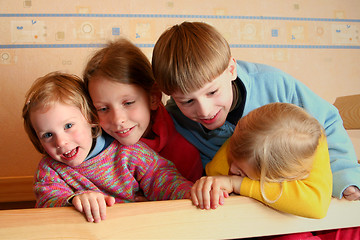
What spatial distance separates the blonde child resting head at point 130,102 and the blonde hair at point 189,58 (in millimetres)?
97

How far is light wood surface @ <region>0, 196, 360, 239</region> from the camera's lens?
1.75ft

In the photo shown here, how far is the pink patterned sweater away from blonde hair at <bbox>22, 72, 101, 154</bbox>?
0.08 m

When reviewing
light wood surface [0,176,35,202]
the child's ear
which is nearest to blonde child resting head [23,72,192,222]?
the child's ear

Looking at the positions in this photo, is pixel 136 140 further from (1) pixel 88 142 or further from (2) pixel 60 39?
(2) pixel 60 39

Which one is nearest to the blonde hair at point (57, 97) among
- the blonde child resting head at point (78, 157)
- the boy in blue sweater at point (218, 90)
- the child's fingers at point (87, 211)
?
the blonde child resting head at point (78, 157)

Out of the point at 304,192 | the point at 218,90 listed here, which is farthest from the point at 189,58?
the point at 304,192

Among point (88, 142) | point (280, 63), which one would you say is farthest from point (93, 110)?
point (280, 63)

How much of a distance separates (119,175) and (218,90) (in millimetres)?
367

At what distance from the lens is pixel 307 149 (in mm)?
662

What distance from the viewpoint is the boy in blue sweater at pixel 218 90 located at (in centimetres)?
75

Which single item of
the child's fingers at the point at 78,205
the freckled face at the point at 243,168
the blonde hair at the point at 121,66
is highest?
the blonde hair at the point at 121,66

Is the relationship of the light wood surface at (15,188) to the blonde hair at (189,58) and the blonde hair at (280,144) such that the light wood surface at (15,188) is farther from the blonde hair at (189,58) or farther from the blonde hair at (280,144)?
the blonde hair at (280,144)

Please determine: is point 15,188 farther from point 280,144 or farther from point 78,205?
point 280,144

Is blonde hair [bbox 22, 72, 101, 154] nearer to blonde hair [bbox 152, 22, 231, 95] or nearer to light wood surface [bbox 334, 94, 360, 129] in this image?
blonde hair [bbox 152, 22, 231, 95]
